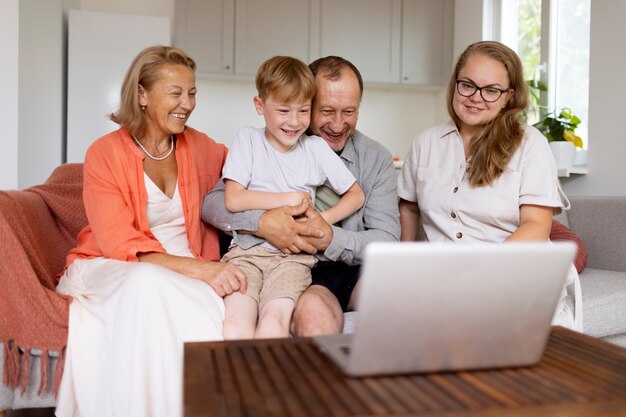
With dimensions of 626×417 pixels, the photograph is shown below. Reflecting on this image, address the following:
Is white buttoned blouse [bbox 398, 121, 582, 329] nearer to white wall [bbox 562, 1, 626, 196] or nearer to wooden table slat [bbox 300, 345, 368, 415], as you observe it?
wooden table slat [bbox 300, 345, 368, 415]

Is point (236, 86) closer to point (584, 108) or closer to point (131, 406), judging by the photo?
point (584, 108)

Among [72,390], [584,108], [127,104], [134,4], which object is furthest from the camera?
[134,4]

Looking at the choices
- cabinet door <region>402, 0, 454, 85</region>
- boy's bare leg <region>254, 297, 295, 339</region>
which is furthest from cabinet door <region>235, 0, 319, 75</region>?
boy's bare leg <region>254, 297, 295, 339</region>

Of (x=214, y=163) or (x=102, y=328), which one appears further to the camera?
(x=214, y=163)

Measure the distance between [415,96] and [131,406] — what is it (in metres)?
4.70

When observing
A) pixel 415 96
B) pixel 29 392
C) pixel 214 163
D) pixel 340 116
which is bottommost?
pixel 29 392

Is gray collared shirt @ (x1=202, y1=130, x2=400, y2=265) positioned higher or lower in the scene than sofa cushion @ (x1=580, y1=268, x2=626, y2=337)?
higher

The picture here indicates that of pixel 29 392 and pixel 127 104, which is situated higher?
pixel 127 104

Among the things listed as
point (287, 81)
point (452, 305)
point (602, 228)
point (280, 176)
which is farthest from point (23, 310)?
point (602, 228)

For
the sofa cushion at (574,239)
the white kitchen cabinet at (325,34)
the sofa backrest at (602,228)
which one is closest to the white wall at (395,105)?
the white kitchen cabinet at (325,34)

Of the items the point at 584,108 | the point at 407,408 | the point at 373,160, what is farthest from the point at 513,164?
the point at 584,108

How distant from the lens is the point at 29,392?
1596 mm

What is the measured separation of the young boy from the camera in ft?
5.49

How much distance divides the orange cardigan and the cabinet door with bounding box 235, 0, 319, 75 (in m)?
3.12
